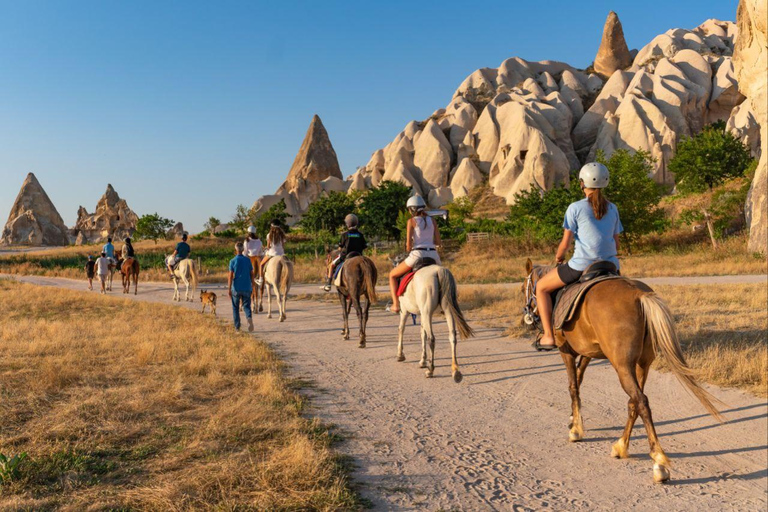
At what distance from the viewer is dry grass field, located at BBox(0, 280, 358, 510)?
4062mm

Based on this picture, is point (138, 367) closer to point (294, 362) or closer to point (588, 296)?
point (294, 362)

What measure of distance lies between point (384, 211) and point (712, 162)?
27.7m

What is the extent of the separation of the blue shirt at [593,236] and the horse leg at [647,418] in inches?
48.8

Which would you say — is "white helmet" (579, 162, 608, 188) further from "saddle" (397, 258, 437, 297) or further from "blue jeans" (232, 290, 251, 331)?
"blue jeans" (232, 290, 251, 331)

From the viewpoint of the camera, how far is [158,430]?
18.4 feet

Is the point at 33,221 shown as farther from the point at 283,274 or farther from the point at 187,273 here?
the point at 283,274

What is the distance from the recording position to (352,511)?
3869mm

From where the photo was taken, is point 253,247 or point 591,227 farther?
point 253,247

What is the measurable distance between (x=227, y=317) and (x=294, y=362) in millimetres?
6589

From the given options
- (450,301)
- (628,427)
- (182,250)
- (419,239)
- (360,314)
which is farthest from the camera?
(182,250)

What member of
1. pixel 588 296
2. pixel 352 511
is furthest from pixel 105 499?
pixel 588 296

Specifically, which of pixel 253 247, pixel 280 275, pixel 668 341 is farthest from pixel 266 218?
pixel 668 341

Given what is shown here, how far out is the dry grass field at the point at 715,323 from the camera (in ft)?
22.8

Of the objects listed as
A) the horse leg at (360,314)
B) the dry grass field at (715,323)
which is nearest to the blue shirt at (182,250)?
the dry grass field at (715,323)
